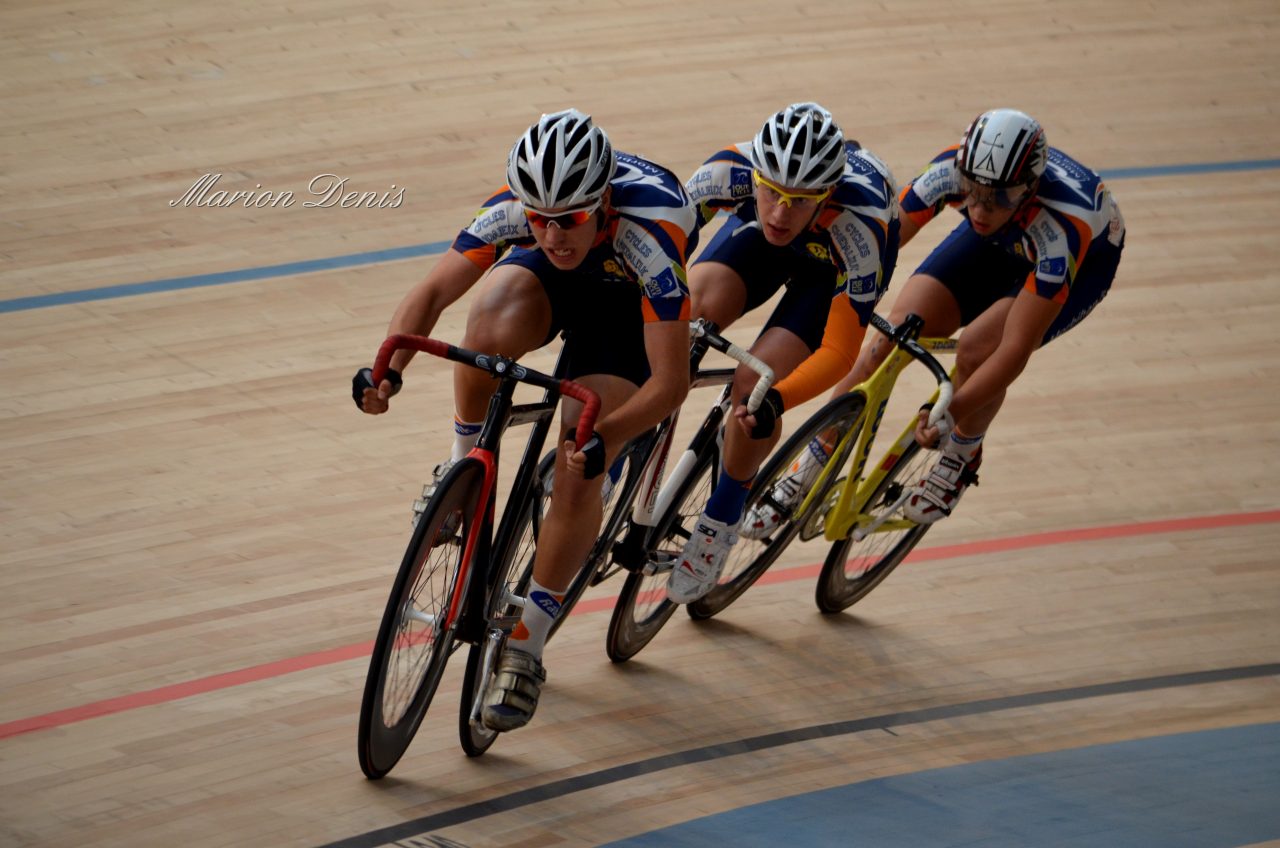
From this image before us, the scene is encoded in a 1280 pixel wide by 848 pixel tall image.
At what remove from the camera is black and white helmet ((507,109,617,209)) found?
269 cm

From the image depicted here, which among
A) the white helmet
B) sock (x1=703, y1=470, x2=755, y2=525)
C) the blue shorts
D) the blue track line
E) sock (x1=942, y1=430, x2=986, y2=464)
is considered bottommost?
the blue track line

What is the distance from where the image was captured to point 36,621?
3443 millimetres

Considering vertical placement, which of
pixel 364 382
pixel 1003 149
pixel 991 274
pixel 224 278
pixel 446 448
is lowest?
pixel 224 278

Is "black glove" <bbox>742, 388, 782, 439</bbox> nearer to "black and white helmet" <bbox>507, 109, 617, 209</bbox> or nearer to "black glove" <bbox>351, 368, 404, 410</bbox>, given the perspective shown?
"black and white helmet" <bbox>507, 109, 617, 209</bbox>

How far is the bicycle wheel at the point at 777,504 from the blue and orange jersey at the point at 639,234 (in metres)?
0.77

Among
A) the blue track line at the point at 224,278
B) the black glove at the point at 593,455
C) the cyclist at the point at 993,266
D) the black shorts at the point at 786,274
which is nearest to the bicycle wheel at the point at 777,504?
the cyclist at the point at 993,266

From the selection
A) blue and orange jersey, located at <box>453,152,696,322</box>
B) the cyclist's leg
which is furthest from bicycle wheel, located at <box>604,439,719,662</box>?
blue and orange jersey, located at <box>453,152,696,322</box>

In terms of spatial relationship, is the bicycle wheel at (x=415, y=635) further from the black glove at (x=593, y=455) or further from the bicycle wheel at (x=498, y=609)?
the black glove at (x=593, y=455)

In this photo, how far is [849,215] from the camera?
325cm

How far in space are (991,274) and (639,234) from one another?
4.22 feet

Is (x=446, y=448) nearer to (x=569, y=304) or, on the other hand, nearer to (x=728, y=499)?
(x=728, y=499)

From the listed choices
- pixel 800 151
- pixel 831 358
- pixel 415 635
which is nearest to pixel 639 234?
pixel 800 151

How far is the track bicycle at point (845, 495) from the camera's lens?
356cm

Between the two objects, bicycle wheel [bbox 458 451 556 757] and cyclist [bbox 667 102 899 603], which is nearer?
bicycle wheel [bbox 458 451 556 757]
